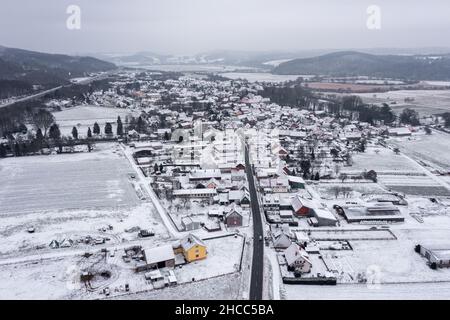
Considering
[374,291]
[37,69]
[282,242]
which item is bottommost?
[374,291]

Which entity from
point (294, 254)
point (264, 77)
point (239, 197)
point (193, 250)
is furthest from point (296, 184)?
point (264, 77)

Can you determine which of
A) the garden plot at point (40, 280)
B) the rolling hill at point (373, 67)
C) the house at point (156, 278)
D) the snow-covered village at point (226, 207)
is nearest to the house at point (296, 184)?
the snow-covered village at point (226, 207)

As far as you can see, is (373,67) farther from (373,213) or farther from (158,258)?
(158,258)

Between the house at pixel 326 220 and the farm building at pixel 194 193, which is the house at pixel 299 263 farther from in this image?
the farm building at pixel 194 193

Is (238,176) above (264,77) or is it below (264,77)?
below

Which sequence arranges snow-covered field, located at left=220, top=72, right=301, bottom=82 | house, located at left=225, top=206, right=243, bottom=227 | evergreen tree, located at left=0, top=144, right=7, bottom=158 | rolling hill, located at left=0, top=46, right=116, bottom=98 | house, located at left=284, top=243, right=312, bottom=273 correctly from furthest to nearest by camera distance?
snow-covered field, located at left=220, top=72, right=301, bottom=82 < rolling hill, located at left=0, top=46, right=116, bottom=98 < evergreen tree, located at left=0, top=144, right=7, bottom=158 < house, located at left=225, top=206, right=243, bottom=227 < house, located at left=284, top=243, right=312, bottom=273

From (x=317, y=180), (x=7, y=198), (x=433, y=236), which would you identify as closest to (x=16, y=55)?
(x=7, y=198)

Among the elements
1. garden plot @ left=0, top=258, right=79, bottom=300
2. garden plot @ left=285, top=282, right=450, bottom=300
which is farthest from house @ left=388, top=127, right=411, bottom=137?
garden plot @ left=0, top=258, right=79, bottom=300

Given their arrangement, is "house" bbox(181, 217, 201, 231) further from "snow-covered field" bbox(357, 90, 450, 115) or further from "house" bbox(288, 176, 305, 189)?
"snow-covered field" bbox(357, 90, 450, 115)
